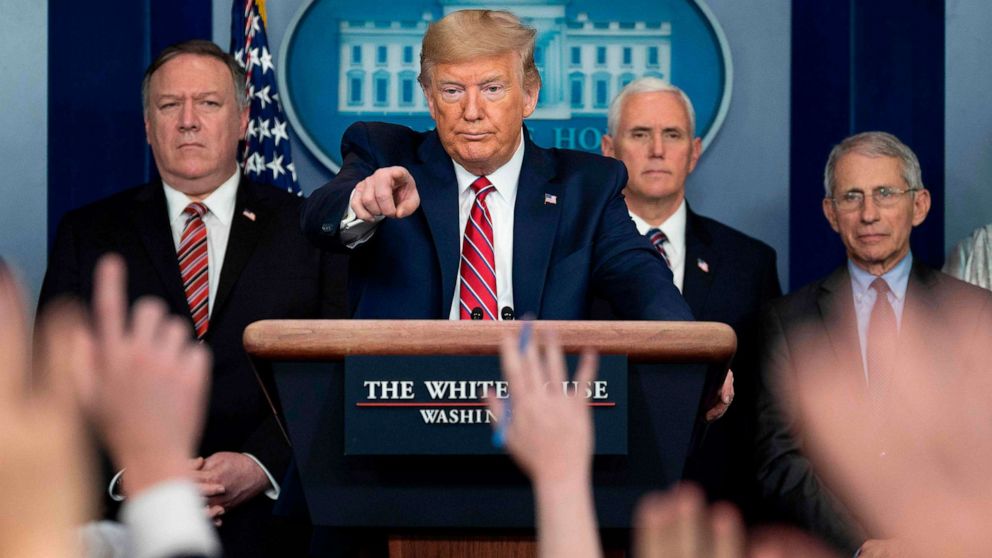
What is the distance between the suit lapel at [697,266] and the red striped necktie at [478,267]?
170 cm

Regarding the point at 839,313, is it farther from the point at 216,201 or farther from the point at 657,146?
the point at 216,201

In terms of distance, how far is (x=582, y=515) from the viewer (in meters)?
1.20

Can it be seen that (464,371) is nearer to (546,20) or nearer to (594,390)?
(594,390)

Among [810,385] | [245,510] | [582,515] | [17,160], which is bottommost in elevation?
[245,510]

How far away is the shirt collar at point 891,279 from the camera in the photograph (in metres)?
4.05

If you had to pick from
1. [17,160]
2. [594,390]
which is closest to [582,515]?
[594,390]

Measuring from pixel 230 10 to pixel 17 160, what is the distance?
3.33 ft

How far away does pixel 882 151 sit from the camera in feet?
13.6

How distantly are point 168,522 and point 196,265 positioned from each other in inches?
108

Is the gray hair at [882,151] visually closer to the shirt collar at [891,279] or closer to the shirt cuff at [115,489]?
the shirt collar at [891,279]

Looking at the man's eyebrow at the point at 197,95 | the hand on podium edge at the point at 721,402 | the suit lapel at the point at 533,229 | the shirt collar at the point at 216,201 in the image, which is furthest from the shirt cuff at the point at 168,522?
the man's eyebrow at the point at 197,95

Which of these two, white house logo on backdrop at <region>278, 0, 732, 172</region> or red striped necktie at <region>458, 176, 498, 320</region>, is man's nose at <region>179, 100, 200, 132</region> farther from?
red striped necktie at <region>458, 176, 498, 320</region>

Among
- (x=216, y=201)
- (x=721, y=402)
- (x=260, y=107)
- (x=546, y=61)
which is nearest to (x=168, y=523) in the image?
(x=721, y=402)

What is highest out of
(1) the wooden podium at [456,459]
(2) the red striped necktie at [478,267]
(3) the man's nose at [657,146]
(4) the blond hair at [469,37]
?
(4) the blond hair at [469,37]
